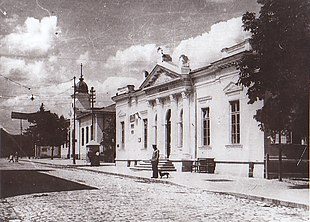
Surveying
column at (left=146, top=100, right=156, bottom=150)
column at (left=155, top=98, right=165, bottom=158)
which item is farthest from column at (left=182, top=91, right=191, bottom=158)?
column at (left=146, top=100, right=156, bottom=150)

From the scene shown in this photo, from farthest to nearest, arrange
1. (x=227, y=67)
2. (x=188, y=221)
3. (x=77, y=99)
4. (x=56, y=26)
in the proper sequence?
(x=77, y=99) → (x=227, y=67) → (x=56, y=26) → (x=188, y=221)

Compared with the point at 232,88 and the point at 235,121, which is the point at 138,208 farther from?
the point at 232,88

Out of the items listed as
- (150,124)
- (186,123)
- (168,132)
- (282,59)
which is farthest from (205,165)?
(282,59)

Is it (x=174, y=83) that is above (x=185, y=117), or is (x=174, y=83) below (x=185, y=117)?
above

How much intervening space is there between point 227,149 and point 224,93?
2.48 m

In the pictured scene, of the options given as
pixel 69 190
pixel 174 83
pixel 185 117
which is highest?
pixel 174 83

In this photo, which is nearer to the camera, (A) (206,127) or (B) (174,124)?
(A) (206,127)

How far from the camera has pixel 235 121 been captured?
2030 centimetres

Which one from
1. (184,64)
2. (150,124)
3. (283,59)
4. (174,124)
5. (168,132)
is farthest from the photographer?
(150,124)

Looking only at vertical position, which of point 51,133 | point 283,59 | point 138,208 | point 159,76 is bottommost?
point 138,208

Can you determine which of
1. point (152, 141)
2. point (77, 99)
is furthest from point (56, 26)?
point (77, 99)

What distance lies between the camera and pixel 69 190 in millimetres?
13750

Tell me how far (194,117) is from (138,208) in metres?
14.2

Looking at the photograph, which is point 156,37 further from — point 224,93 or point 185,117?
point 185,117
